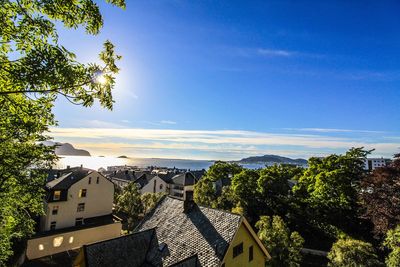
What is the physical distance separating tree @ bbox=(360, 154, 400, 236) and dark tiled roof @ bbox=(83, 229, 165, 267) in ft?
72.1

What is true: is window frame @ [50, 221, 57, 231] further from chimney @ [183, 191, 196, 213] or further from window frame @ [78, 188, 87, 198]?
chimney @ [183, 191, 196, 213]

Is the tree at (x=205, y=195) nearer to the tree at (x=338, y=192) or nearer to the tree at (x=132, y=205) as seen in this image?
the tree at (x=132, y=205)

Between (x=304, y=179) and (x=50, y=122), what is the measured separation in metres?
41.9

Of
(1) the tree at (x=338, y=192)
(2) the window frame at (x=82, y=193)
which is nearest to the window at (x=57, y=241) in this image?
(2) the window frame at (x=82, y=193)

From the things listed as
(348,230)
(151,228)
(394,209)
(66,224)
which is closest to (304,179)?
(348,230)

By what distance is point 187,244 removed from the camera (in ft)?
53.7

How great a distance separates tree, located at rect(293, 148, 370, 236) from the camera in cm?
3372

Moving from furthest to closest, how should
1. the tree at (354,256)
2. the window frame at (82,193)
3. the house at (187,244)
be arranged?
the window frame at (82,193) → the tree at (354,256) → the house at (187,244)

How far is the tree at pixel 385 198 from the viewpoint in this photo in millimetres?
22109

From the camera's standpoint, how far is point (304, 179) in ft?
139

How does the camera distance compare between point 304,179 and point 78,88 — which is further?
point 304,179

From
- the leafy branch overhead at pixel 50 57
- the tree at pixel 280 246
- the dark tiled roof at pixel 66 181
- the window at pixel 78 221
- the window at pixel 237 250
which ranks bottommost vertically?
the window at pixel 78 221

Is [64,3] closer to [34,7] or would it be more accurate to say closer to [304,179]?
[34,7]

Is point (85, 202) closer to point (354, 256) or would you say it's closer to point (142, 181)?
point (142, 181)
